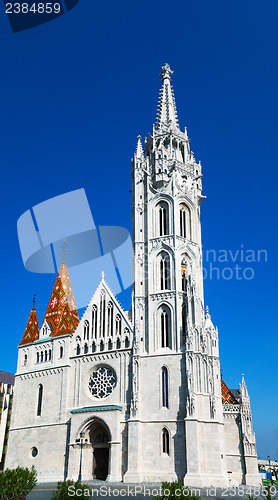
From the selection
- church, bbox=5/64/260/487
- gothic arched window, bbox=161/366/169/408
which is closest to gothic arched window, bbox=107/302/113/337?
church, bbox=5/64/260/487

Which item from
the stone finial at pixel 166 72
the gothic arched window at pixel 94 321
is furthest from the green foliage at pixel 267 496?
the stone finial at pixel 166 72

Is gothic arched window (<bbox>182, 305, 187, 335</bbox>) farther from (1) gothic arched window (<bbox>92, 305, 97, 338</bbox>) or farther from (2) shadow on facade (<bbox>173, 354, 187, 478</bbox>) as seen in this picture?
(1) gothic arched window (<bbox>92, 305, 97, 338</bbox>)

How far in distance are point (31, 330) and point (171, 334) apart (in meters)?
15.7

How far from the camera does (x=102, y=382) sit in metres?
39.6

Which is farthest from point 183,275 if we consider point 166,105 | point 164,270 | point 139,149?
point 166,105

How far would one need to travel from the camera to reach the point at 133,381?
123 ft

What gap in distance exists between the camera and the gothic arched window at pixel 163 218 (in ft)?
144

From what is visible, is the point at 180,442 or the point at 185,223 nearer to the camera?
the point at 180,442

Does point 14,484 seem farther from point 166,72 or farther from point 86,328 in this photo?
point 166,72

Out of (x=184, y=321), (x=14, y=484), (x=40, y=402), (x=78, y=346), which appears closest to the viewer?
(x=14, y=484)

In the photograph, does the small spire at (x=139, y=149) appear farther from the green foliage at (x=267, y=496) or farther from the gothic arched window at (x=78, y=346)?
the green foliage at (x=267, y=496)

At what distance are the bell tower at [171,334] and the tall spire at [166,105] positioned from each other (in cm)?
153

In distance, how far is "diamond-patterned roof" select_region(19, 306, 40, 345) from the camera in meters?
46.4

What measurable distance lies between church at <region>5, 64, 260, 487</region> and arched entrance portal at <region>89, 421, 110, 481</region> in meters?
0.08
